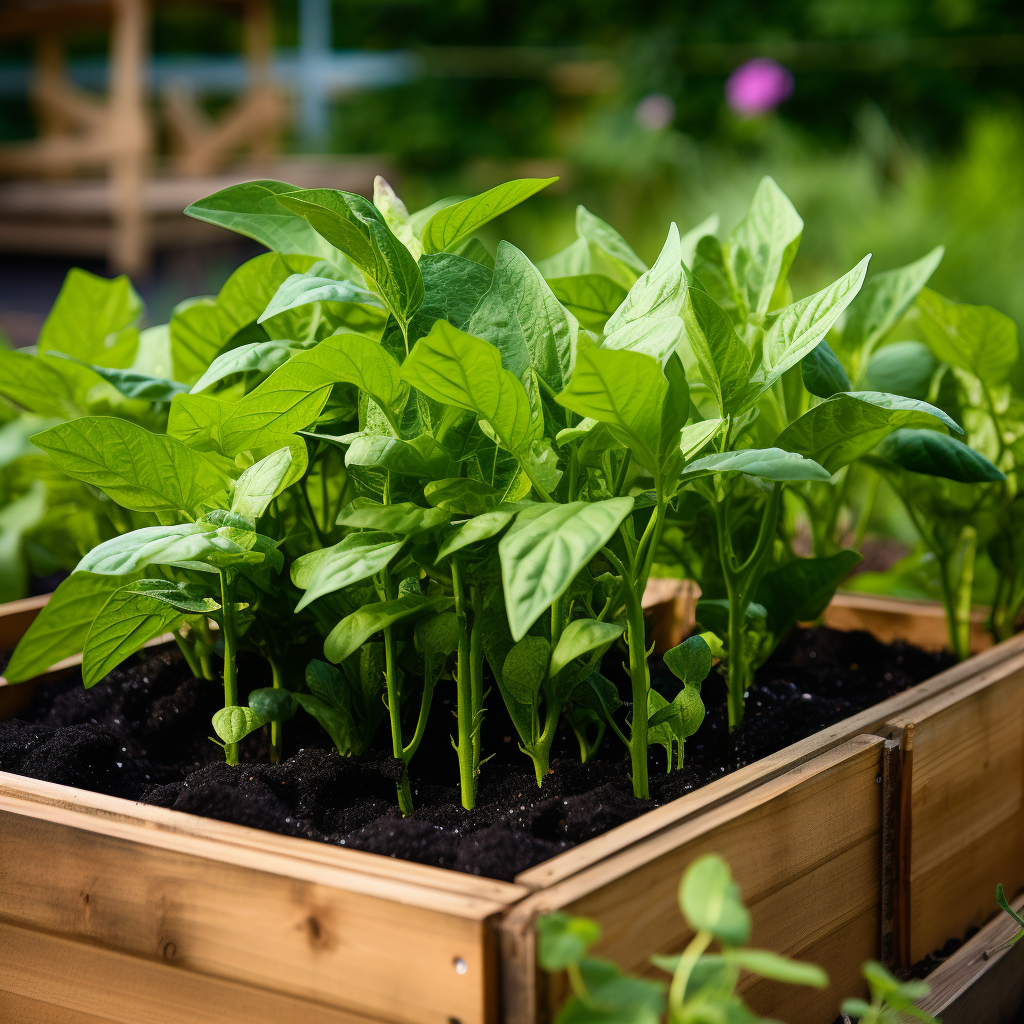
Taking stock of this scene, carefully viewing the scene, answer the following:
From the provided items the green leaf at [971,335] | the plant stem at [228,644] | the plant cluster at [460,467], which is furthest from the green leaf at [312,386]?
the green leaf at [971,335]

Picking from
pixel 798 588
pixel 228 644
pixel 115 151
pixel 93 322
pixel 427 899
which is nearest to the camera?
pixel 427 899

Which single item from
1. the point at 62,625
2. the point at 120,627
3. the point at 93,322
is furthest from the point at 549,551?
the point at 93,322

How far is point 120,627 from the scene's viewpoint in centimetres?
80

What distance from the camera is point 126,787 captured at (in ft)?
2.71

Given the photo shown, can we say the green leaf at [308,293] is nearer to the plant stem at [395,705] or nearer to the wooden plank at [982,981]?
the plant stem at [395,705]

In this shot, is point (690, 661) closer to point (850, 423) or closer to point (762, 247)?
point (850, 423)

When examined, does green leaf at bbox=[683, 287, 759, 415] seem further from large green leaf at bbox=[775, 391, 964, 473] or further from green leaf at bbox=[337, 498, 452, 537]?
green leaf at bbox=[337, 498, 452, 537]

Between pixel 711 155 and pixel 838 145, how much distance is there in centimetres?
80

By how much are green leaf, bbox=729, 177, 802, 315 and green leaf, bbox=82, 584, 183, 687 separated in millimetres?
544

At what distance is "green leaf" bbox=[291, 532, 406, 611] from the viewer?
1.95 ft

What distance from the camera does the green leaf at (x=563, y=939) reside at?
45cm

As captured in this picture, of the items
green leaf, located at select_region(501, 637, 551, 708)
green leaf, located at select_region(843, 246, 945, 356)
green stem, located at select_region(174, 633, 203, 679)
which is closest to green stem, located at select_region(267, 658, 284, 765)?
green stem, located at select_region(174, 633, 203, 679)

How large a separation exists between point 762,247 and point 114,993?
2.50 feet

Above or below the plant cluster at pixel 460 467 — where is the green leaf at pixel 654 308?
above
